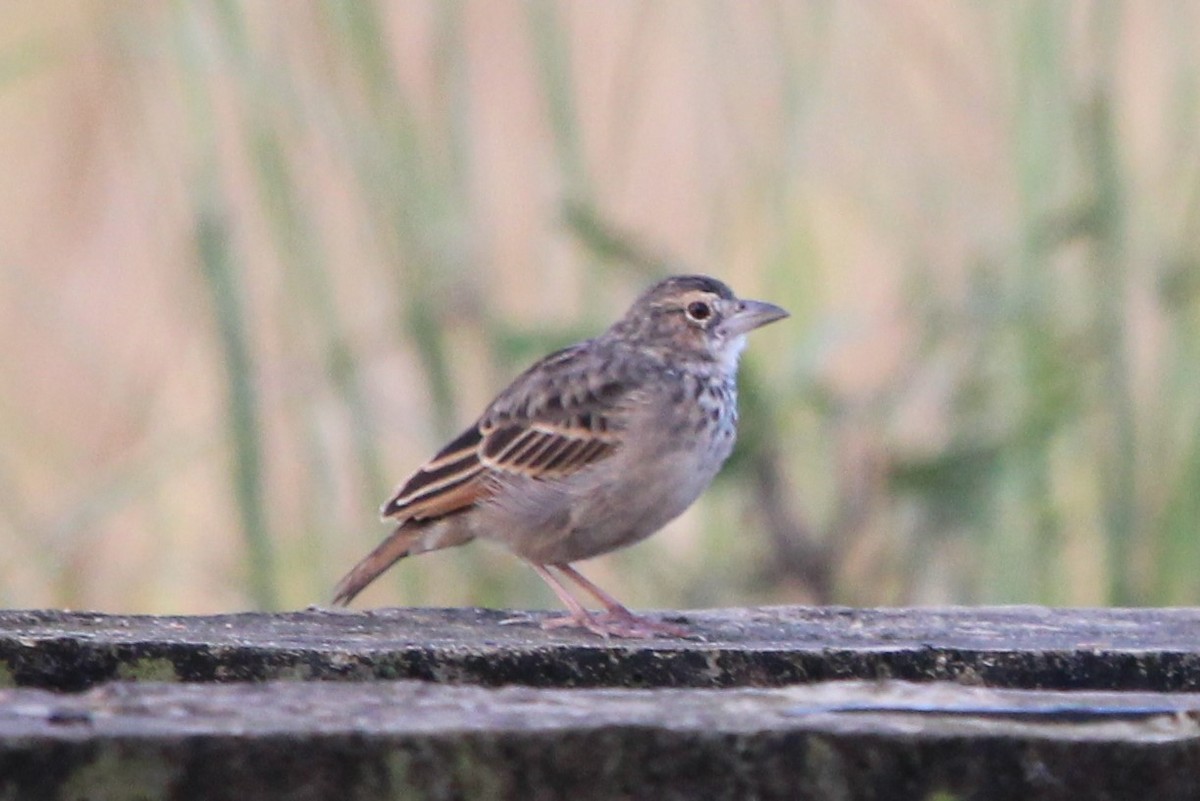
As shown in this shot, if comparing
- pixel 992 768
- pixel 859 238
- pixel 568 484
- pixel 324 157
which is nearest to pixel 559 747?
pixel 992 768

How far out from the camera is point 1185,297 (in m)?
5.03

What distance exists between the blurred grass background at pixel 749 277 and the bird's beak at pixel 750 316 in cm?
8

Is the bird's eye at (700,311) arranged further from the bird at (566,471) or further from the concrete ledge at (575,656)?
the concrete ledge at (575,656)

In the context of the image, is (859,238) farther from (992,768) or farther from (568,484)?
(992,768)

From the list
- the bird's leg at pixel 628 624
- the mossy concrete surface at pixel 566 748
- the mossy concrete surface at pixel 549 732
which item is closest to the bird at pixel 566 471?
the bird's leg at pixel 628 624

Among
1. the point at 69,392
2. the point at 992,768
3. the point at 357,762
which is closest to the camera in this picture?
the point at 357,762

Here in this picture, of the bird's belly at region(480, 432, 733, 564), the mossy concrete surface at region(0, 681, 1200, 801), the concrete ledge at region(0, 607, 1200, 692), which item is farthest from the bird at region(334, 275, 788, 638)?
the mossy concrete surface at region(0, 681, 1200, 801)

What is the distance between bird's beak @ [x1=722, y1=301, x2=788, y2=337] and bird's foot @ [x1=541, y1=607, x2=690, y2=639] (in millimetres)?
1483

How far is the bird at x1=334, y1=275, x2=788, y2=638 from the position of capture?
470 centimetres

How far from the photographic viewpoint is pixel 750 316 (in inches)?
211

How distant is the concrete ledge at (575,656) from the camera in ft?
8.19

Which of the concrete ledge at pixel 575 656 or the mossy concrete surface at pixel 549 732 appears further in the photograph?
the concrete ledge at pixel 575 656

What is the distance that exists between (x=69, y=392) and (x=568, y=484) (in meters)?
2.42

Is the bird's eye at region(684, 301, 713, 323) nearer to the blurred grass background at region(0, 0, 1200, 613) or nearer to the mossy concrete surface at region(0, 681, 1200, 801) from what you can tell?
the blurred grass background at region(0, 0, 1200, 613)
